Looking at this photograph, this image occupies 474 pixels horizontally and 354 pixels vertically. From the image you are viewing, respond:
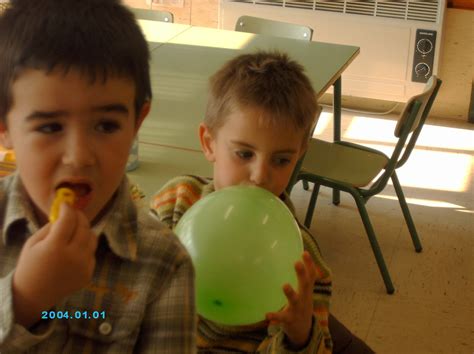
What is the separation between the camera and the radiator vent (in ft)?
14.4

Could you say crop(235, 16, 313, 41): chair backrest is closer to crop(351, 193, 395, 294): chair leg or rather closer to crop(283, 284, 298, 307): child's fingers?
crop(351, 193, 395, 294): chair leg

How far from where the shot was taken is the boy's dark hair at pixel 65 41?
832 mm

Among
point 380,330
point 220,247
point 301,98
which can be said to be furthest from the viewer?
point 380,330

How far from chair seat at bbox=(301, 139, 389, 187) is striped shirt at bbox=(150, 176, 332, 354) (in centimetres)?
137

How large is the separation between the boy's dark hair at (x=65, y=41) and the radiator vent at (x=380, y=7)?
12.3 feet

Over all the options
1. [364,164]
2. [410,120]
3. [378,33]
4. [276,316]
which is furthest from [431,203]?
[276,316]

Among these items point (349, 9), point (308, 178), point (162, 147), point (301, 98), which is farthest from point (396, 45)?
point (301, 98)

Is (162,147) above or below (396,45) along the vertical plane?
above

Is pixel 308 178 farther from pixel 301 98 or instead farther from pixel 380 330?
pixel 301 98

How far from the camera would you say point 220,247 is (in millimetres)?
1164

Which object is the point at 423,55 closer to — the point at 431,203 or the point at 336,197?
the point at 431,203

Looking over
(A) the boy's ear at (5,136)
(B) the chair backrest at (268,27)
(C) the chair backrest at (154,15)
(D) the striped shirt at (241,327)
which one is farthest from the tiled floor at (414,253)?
(A) the boy's ear at (5,136)

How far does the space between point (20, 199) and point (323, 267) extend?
0.66 meters

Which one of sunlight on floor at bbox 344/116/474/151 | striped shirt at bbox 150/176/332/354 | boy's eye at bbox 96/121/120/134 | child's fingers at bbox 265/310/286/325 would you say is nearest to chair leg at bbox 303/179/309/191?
sunlight on floor at bbox 344/116/474/151
